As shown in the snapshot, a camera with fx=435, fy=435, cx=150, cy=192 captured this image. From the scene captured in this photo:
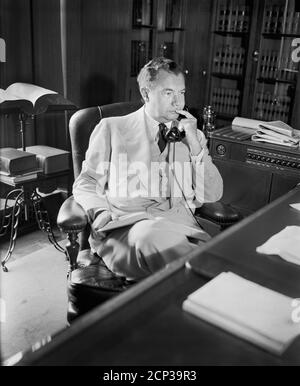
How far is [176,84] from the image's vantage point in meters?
2.05

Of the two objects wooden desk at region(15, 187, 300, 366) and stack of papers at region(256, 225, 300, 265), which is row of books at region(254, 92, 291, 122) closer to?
stack of papers at region(256, 225, 300, 265)

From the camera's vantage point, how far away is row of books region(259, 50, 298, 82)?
167 inches

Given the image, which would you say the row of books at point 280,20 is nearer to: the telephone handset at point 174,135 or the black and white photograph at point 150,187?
the black and white photograph at point 150,187

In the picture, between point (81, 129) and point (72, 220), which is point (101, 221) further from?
point (81, 129)

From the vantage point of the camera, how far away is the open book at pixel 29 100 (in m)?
2.55

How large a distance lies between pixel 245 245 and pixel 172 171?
846mm

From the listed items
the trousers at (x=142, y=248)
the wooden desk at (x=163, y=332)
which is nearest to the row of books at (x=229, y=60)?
the trousers at (x=142, y=248)

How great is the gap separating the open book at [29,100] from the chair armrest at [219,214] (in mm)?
1207

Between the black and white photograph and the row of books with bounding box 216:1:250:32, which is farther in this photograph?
the row of books with bounding box 216:1:250:32

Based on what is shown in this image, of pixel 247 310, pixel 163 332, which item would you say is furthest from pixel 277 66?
pixel 163 332

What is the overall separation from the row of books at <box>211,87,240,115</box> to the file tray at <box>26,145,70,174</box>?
231 cm

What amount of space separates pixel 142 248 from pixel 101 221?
25 cm

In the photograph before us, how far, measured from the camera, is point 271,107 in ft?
14.4

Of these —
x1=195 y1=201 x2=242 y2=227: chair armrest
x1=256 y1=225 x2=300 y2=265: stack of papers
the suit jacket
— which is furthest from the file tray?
x1=256 y1=225 x2=300 y2=265: stack of papers
